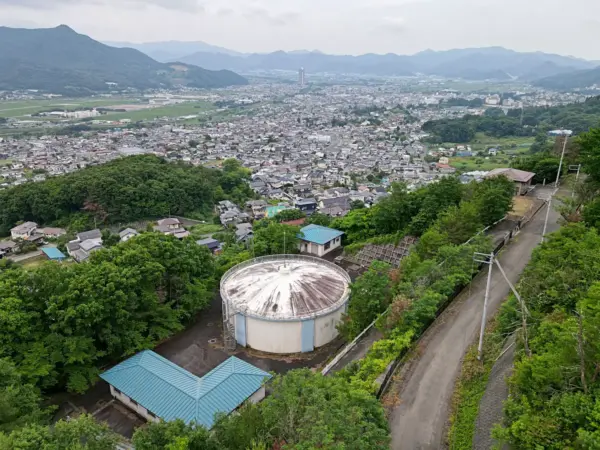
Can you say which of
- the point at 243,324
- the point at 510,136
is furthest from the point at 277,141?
the point at 243,324

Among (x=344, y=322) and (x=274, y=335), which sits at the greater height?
(x=344, y=322)

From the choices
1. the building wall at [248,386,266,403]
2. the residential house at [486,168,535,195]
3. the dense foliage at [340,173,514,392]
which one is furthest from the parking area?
the residential house at [486,168,535,195]

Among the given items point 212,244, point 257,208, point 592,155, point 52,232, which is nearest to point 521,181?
point 592,155

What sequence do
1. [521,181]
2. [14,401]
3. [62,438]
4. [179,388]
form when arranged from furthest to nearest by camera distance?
1. [521,181]
2. [179,388]
3. [14,401]
4. [62,438]

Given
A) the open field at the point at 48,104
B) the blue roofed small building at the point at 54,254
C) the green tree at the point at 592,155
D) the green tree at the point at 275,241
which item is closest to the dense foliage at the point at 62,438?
the green tree at the point at 275,241

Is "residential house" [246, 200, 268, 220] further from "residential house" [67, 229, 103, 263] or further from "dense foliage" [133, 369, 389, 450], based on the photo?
"dense foliage" [133, 369, 389, 450]

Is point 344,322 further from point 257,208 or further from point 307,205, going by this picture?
point 257,208

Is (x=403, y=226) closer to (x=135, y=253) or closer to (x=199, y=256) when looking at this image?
(x=199, y=256)
